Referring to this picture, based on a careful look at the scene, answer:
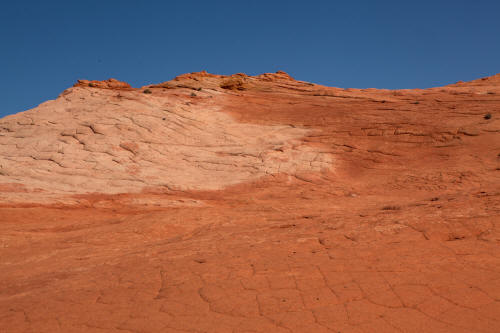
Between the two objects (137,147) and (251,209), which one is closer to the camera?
(251,209)

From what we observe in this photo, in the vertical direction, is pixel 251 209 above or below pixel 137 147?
below

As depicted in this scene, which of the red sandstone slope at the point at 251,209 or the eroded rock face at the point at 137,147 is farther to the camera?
the eroded rock face at the point at 137,147

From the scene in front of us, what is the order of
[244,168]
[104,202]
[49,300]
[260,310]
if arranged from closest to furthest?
[260,310]
[49,300]
[104,202]
[244,168]

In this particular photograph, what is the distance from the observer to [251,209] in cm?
957

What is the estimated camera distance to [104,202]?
1062 cm

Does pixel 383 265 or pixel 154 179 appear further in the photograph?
pixel 154 179

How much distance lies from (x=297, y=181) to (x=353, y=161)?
2.82 m

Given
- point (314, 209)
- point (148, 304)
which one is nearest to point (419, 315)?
point (148, 304)

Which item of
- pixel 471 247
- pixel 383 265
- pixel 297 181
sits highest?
A: pixel 297 181

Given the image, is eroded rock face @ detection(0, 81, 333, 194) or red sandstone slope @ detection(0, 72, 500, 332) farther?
eroded rock face @ detection(0, 81, 333, 194)

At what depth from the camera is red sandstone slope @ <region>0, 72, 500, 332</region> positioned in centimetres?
361

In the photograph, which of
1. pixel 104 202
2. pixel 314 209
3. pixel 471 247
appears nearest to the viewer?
pixel 471 247

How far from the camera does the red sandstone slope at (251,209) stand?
361 centimetres

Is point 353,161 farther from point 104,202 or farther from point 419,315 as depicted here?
point 419,315
